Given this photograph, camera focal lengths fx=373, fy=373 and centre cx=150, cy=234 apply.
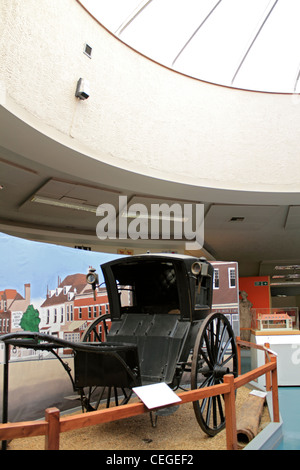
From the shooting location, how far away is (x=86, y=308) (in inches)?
225

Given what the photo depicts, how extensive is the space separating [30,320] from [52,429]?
3.04 m

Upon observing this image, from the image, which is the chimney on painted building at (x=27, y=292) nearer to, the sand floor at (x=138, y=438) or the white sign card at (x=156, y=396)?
the sand floor at (x=138, y=438)

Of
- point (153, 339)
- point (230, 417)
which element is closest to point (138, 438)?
point (153, 339)

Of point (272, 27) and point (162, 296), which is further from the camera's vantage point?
point (272, 27)

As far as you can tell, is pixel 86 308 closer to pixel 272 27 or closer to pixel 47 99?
pixel 47 99

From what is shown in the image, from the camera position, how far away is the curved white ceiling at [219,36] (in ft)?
22.2

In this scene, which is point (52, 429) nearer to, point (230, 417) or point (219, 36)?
point (230, 417)

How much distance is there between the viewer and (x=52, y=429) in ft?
6.17

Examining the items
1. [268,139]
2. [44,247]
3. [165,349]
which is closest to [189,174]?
[268,139]

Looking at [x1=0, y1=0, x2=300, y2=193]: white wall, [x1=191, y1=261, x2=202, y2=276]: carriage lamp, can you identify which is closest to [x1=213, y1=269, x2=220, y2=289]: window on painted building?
[x1=0, y1=0, x2=300, y2=193]: white wall

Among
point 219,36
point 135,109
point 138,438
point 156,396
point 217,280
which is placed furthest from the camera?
point 219,36

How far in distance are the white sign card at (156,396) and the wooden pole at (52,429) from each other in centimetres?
60

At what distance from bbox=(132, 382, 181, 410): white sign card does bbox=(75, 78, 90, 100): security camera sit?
4708 mm

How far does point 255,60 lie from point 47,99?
5.13 metres
